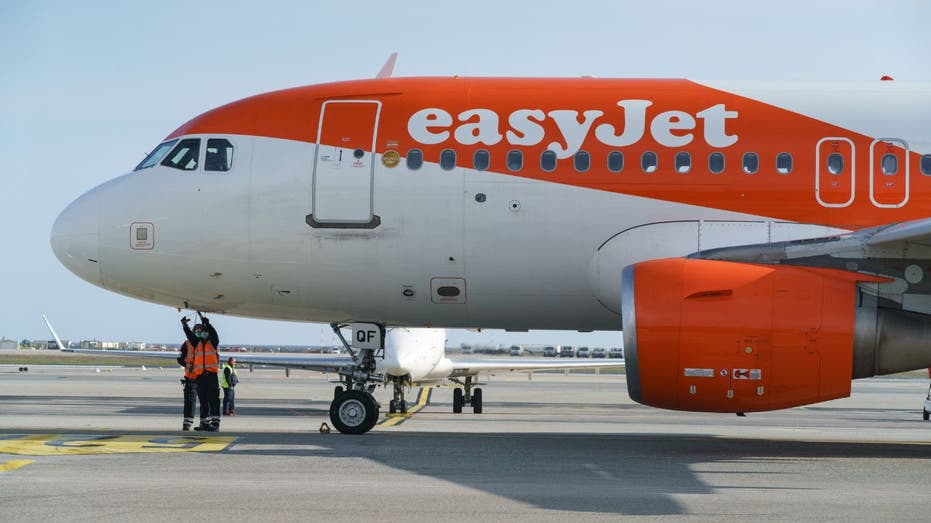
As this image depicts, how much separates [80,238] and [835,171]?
9.82m

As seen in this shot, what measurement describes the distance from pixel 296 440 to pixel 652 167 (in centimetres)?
579

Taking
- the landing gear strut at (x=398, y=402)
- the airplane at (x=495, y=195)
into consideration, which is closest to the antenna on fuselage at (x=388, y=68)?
the airplane at (x=495, y=195)

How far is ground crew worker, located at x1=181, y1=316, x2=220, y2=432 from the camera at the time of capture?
54.1 feet

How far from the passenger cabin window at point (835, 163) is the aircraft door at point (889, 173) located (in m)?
0.37

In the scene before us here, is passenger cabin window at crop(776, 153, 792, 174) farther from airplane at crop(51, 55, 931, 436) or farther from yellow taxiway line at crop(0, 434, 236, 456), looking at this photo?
yellow taxiway line at crop(0, 434, 236, 456)

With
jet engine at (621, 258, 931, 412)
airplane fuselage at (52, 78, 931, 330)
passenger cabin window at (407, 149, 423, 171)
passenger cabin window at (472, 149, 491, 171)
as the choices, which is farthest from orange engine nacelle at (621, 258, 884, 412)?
passenger cabin window at (407, 149, 423, 171)

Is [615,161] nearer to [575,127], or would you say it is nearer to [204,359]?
[575,127]

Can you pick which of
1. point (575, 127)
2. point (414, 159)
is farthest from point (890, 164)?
point (414, 159)

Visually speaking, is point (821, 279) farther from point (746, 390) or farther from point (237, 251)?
point (237, 251)

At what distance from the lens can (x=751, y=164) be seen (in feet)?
46.2

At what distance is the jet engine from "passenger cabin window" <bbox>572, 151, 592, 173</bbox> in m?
2.21

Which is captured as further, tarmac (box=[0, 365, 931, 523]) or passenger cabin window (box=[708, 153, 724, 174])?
passenger cabin window (box=[708, 153, 724, 174])

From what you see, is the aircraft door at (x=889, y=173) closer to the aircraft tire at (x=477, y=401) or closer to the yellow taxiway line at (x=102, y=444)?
the yellow taxiway line at (x=102, y=444)

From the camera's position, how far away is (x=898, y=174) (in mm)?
14023
